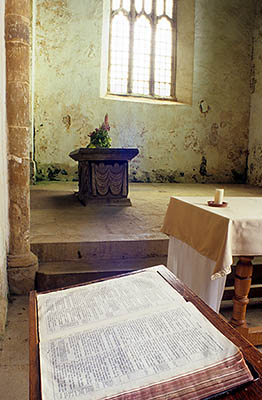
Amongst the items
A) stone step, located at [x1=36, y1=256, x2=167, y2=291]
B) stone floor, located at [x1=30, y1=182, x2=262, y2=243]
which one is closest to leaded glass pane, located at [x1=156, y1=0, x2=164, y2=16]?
stone floor, located at [x1=30, y1=182, x2=262, y2=243]

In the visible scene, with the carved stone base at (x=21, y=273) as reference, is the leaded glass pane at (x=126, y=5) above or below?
above

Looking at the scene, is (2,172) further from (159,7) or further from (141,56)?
(159,7)

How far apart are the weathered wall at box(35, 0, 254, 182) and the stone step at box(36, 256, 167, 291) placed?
6.00m

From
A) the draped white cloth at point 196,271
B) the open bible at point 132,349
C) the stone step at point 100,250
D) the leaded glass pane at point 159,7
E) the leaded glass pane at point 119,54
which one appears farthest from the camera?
the leaded glass pane at point 159,7

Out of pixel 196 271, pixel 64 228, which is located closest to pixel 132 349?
pixel 196 271

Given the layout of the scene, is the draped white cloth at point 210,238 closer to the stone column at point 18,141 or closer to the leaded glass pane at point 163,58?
the stone column at point 18,141

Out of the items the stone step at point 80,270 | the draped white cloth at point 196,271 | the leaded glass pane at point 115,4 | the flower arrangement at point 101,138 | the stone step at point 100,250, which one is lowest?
the stone step at point 80,270

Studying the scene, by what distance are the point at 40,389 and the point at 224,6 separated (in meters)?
10.9

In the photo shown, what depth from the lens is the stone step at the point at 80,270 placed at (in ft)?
10.1

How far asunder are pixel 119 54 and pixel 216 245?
8659mm

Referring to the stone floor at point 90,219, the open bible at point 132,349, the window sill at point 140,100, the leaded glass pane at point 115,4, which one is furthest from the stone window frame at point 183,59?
the open bible at point 132,349

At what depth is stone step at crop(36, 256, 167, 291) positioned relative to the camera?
3088mm

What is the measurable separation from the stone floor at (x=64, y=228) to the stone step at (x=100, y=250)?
3.9 inches

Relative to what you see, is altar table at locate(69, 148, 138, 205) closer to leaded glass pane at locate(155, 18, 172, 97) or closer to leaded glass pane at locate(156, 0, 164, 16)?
leaded glass pane at locate(155, 18, 172, 97)
